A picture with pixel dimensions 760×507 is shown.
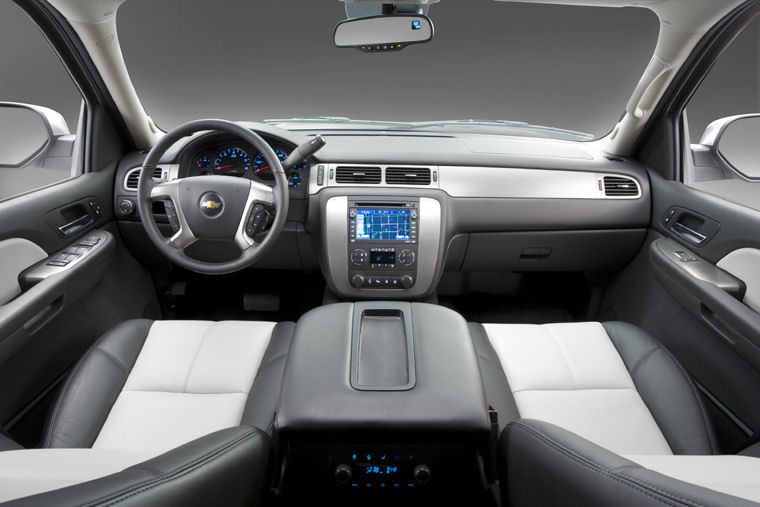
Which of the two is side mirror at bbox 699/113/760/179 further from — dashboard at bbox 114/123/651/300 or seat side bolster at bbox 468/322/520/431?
seat side bolster at bbox 468/322/520/431

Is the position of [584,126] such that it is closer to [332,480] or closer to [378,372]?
[378,372]

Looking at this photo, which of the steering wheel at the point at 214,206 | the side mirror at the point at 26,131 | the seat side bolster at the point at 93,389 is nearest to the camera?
the seat side bolster at the point at 93,389

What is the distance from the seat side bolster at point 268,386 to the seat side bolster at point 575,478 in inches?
25.8

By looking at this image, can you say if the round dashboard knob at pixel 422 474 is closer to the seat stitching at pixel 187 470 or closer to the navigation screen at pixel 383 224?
the seat stitching at pixel 187 470

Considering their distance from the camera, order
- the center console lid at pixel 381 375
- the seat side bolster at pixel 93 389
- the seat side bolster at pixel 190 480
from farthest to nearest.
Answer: the seat side bolster at pixel 93 389 < the center console lid at pixel 381 375 < the seat side bolster at pixel 190 480

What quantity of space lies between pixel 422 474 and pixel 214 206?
4.19 feet

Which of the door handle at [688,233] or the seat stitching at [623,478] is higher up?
the seat stitching at [623,478]

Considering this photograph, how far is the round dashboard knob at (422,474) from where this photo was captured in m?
1.28

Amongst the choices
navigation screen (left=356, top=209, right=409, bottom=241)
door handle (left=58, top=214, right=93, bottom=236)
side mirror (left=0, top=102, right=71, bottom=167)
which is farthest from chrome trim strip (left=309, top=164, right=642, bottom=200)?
side mirror (left=0, top=102, right=71, bottom=167)

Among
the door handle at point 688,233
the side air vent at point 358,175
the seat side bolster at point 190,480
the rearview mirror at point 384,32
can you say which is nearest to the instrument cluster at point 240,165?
the side air vent at point 358,175

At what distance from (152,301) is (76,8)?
1.49 m

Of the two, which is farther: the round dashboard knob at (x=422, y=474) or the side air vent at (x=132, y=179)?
the side air vent at (x=132, y=179)

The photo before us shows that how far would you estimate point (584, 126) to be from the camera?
2.86 meters

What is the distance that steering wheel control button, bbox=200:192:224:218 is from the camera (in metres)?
1.91
